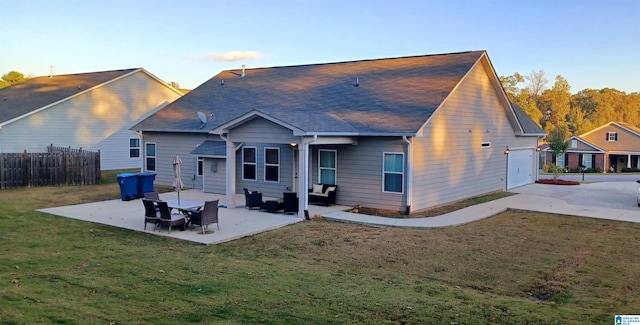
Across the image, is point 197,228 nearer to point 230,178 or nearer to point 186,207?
point 186,207

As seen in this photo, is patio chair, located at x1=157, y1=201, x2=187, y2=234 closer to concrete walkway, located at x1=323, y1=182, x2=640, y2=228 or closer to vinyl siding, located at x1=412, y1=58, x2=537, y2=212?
concrete walkway, located at x1=323, y1=182, x2=640, y2=228

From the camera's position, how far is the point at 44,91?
30688 mm

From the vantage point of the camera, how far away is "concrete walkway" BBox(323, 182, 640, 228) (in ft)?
46.3

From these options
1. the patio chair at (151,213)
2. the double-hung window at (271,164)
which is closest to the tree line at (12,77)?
the double-hung window at (271,164)

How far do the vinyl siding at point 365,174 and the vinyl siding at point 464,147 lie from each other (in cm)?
72

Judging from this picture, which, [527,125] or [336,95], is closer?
[336,95]

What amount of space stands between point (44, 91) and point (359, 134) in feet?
79.5

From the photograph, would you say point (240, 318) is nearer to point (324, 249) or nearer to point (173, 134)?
point (324, 249)

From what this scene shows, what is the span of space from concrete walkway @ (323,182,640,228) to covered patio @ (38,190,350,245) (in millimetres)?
1698

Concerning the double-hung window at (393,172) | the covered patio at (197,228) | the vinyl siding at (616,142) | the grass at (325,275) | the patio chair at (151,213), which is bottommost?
the grass at (325,275)

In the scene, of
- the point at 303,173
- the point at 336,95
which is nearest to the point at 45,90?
the point at 336,95

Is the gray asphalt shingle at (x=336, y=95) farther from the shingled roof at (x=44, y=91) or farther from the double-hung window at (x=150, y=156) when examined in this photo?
the shingled roof at (x=44, y=91)

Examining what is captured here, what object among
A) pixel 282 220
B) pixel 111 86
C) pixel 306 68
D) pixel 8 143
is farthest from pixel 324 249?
pixel 111 86

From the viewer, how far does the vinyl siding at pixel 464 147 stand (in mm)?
16109
